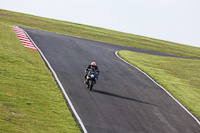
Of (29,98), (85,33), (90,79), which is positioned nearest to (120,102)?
(90,79)

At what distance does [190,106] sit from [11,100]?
41.0 feet

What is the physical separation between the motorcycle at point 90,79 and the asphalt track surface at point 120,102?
32 cm

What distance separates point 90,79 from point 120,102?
2.52 m

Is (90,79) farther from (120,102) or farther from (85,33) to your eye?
(85,33)

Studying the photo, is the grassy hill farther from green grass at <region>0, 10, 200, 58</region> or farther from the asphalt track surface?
green grass at <region>0, 10, 200, 58</region>

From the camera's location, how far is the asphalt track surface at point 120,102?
1455cm

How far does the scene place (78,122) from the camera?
13406mm

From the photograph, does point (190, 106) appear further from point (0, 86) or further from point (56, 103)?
point (0, 86)

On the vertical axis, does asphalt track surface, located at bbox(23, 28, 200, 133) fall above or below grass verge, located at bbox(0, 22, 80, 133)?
below

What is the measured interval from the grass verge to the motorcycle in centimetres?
219

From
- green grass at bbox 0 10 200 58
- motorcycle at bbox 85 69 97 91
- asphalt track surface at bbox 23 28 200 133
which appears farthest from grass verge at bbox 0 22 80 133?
green grass at bbox 0 10 200 58

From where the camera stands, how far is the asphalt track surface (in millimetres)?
14547

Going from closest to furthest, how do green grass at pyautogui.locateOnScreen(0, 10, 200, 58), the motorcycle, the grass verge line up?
the grass verge → the motorcycle → green grass at pyautogui.locateOnScreen(0, 10, 200, 58)

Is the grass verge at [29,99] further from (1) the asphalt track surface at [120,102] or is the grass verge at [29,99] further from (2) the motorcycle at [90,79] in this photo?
(2) the motorcycle at [90,79]
